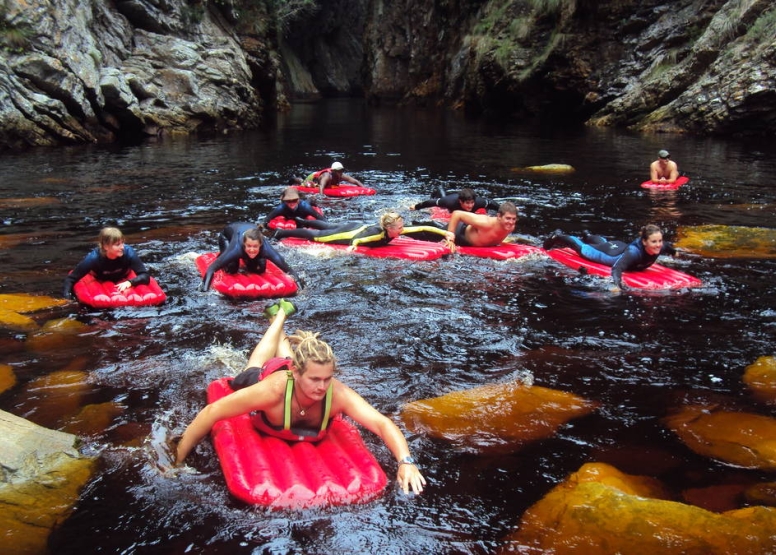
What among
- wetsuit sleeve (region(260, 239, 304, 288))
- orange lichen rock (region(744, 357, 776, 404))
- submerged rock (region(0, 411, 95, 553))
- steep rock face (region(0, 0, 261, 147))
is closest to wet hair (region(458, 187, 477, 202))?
wetsuit sleeve (region(260, 239, 304, 288))

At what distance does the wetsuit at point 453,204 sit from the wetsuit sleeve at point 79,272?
6464mm

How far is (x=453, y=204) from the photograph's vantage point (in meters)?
12.1

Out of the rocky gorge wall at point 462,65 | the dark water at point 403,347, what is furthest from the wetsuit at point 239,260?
the rocky gorge wall at point 462,65

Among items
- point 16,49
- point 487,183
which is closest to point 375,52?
point 16,49

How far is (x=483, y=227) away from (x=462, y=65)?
34.3 m

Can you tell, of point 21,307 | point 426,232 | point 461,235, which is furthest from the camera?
point 426,232

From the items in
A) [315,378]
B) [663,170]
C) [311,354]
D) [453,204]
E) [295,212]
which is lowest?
[295,212]

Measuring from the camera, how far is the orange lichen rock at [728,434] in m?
4.41

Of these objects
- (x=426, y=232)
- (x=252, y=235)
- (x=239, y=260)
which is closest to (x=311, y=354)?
(x=252, y=235)

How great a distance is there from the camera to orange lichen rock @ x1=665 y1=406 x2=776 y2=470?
4.41 m

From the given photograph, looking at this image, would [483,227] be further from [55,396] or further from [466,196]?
[55,396]

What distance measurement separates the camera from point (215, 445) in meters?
4.24

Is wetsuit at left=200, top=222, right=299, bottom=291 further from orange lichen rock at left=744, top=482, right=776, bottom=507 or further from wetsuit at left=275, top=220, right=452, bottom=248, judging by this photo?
orange lichen rock at left=744, top=482, right=776, bottom=507

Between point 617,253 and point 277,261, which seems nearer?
point 277,261
